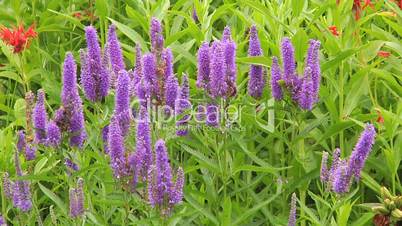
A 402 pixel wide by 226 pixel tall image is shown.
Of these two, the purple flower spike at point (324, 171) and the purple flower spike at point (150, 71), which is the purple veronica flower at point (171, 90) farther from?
the purple flower spike at point (324, 171)

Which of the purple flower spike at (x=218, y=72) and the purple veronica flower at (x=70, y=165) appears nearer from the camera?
the purple flower spike at (x=218, y=72)

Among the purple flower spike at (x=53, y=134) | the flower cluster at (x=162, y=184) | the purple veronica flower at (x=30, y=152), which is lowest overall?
the purple veronica flower at (x=30, y=152)

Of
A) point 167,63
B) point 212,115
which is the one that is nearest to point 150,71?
point 167,63

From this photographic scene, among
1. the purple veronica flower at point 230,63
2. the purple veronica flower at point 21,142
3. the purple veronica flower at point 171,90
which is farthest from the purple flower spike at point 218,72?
the purple veronica flower at point 21,142

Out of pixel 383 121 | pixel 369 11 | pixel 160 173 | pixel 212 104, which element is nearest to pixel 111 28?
pixel 212 104

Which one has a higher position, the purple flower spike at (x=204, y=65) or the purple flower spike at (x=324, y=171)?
the purple flower spike at (x=204, y=65)

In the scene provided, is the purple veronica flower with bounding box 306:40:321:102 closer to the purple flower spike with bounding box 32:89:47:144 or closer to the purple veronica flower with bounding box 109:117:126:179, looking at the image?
the purple veronica flower with bounding box 109:117:126:179
